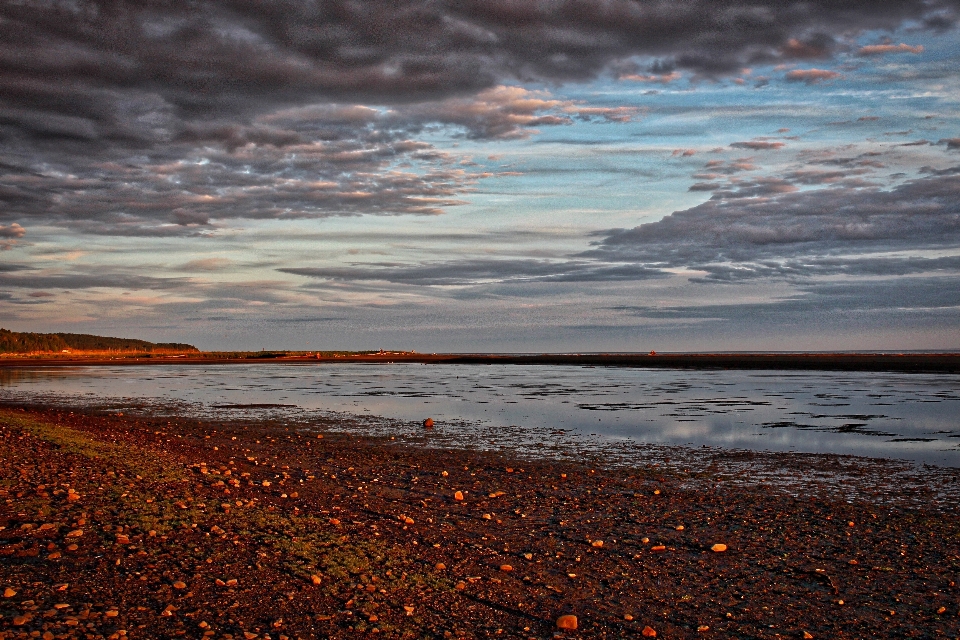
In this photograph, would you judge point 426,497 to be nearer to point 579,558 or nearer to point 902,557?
point 579,558

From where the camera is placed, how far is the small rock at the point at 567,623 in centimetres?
713

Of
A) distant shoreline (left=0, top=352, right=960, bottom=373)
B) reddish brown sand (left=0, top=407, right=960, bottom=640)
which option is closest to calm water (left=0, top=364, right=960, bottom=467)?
reddish brown sand (left=0, top=407, right=960, bottom=640)

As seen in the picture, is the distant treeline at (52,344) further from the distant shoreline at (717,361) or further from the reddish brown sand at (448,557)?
the reddish brown sand at (448,557)

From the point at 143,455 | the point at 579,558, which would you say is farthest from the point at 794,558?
the point at 143,455

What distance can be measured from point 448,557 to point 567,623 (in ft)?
8.12

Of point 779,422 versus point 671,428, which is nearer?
point 671,428

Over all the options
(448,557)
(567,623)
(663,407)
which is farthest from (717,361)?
(567,623)

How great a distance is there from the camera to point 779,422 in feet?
85.7

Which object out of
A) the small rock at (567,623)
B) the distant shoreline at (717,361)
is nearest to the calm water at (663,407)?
the small rock at (567,623)

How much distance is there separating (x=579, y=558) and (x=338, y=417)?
2012 cm

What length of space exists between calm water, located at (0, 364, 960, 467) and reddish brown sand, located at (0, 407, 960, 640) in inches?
329

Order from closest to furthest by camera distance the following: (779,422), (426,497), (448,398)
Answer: (426,497) < (779,422) < (448,398)

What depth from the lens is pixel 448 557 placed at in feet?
30.3

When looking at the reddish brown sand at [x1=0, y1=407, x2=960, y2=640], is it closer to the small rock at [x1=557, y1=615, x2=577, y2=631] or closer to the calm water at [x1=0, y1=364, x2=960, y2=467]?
the small rock at [x1=557, y1=615, x2=577, y2=631]
